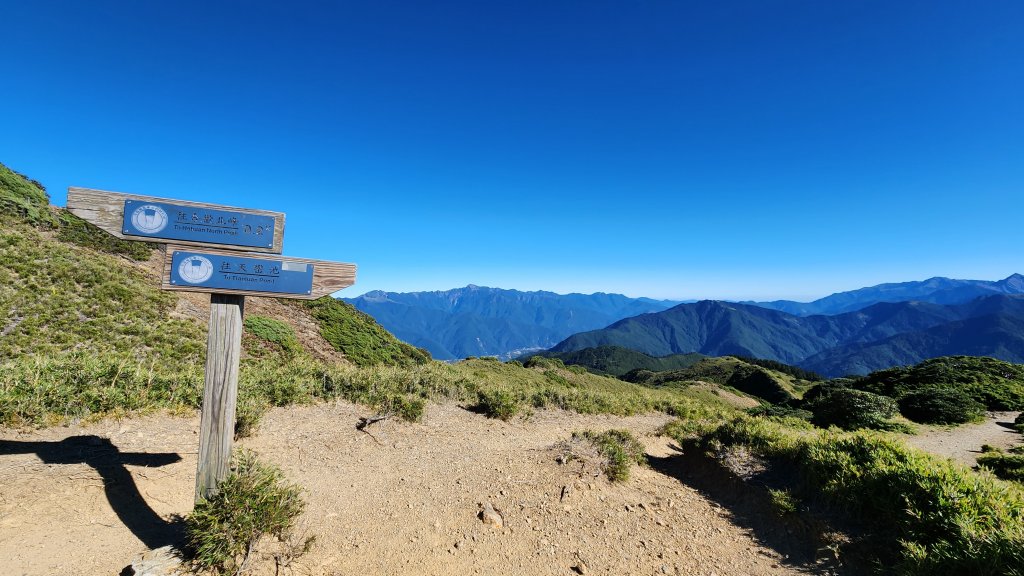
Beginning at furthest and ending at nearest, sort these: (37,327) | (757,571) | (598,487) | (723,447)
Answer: (37,327), (723,447), (598,487), (757,571)

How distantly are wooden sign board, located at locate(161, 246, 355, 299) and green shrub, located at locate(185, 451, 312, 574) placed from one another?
6.26 ft

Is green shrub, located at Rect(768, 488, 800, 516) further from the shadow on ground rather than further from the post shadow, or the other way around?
the post shadow

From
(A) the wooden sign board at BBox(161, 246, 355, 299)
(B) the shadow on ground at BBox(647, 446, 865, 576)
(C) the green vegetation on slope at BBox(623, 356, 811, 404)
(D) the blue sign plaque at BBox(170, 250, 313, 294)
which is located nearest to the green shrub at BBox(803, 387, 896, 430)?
(B) the shadow on ground at BBox(647, 446, 865, 576)

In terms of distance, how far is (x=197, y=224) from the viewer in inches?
161

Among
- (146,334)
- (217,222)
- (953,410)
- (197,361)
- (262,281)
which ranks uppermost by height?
(217,222)

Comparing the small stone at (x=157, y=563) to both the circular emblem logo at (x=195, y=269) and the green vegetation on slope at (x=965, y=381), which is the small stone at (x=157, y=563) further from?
the green vegetation on slope at (x=965, y=381)

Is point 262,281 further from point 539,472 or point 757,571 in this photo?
point 757,571

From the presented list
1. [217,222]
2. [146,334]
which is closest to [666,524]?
[217,222]

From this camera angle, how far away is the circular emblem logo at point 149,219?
3934 mm

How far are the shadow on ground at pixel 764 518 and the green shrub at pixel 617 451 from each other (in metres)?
0.61

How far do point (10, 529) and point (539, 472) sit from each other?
246 inches

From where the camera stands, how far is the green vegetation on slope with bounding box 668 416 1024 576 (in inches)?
145

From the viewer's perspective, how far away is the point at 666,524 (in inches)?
212

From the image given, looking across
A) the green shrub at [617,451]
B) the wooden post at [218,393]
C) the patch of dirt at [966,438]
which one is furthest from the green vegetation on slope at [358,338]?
the patch of dirt at [966,438]
